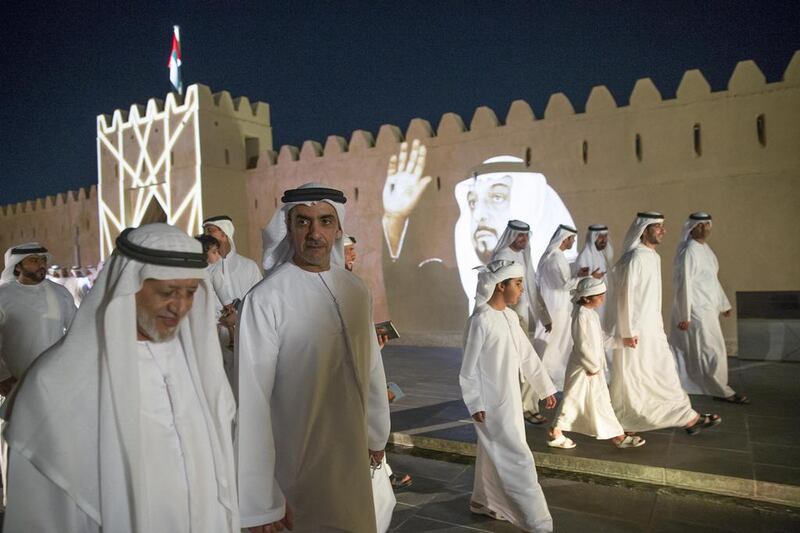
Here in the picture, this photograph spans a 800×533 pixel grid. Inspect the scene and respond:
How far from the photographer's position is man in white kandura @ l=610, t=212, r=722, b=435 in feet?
15.6

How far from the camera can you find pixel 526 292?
6309mm

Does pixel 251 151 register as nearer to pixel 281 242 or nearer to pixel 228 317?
pixel 228 317

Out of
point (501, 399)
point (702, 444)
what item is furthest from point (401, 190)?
point (501, 399)

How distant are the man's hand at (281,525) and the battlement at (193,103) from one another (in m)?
12.3

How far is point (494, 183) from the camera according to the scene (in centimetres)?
1000

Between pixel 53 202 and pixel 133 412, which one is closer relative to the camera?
pixel 133 412

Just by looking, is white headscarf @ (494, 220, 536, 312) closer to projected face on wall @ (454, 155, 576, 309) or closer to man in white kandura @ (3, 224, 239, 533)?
projected face on wall @ (454, 155, 576, 309)

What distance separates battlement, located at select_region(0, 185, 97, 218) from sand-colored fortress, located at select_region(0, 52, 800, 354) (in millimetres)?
105

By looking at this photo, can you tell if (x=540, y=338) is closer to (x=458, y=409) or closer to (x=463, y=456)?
(x=458, y=409)

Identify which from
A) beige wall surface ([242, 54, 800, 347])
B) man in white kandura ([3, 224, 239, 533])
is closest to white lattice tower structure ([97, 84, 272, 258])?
beige wall surface ([242, 54, 800, 347])

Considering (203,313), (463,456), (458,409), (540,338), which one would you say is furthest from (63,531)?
(540,338)

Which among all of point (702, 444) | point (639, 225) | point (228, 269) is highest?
point (639, 225)

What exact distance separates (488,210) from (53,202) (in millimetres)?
14387

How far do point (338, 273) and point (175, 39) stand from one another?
14.6m
